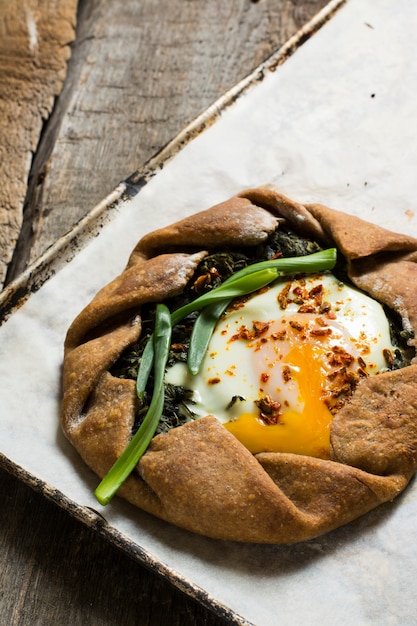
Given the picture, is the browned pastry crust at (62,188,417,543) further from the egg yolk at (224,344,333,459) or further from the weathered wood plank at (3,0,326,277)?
the weathered wood plank at (3,0,326,277)

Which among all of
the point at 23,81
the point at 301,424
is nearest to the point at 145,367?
the point at 301,424

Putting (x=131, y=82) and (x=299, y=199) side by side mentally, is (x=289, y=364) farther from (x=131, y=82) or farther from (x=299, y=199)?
(x=131, y=82)

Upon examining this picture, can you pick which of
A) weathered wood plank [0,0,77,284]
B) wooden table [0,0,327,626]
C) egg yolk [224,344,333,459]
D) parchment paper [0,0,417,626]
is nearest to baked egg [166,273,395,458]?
egg yolk [224,344,333,459]

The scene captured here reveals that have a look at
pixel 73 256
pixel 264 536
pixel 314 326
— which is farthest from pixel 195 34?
pixel 264 536

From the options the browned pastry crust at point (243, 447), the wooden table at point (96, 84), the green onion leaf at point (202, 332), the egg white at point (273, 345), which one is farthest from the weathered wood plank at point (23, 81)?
the egg white at point (273, 345)

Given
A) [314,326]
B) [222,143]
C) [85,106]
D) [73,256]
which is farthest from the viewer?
[85,106]

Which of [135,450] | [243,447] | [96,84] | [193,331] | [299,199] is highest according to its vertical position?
[96,84]

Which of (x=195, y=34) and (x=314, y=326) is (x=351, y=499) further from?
(x=195, y=34)
